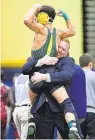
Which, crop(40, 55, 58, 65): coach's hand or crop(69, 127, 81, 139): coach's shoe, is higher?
crop(40, 55, 58, 65): coach's hand

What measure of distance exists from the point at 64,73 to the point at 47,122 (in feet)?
2.01

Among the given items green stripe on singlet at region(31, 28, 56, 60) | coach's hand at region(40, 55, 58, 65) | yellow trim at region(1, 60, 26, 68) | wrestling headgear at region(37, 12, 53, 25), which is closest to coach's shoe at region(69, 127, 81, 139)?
coach's hand at region(40, 55, 58, 65)

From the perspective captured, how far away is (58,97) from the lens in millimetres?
8258

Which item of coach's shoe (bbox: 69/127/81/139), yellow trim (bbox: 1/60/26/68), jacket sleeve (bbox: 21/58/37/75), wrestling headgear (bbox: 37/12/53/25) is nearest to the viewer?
coach's shoe (bbox: 69/127/81/139)

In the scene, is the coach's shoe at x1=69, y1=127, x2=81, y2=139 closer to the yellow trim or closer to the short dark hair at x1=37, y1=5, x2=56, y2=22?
the short dark hair at x1=37, y1=5, x2=56, y2=22

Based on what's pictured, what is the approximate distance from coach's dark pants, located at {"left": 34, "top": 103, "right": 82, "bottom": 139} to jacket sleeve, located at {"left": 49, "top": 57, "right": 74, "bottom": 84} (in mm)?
358

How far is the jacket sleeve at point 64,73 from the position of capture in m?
8.22

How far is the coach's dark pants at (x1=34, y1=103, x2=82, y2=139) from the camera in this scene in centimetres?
836

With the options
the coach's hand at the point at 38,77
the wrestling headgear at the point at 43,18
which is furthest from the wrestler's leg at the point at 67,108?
the wrestling headgear at the point at 43,18

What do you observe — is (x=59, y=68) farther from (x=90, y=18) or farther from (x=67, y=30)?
(x=90, y=18)

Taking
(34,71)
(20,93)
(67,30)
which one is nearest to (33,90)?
(34,71)

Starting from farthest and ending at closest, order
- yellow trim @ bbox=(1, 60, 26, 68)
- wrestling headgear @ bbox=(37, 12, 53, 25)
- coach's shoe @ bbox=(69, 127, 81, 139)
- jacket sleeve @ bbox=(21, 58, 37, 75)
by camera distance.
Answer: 1. yellow trim @ bbox=(1, 60, 26, 68)
2. wrestling headgear @ bbox=(37, 12, 53, 25)
3. jacket sleeve @ bbox=(21, 58, 37, 75)
4. coach's shoe @ bbox=(69, 127, 81, 139)

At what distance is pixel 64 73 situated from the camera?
8250mm

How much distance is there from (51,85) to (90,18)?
5420mm
